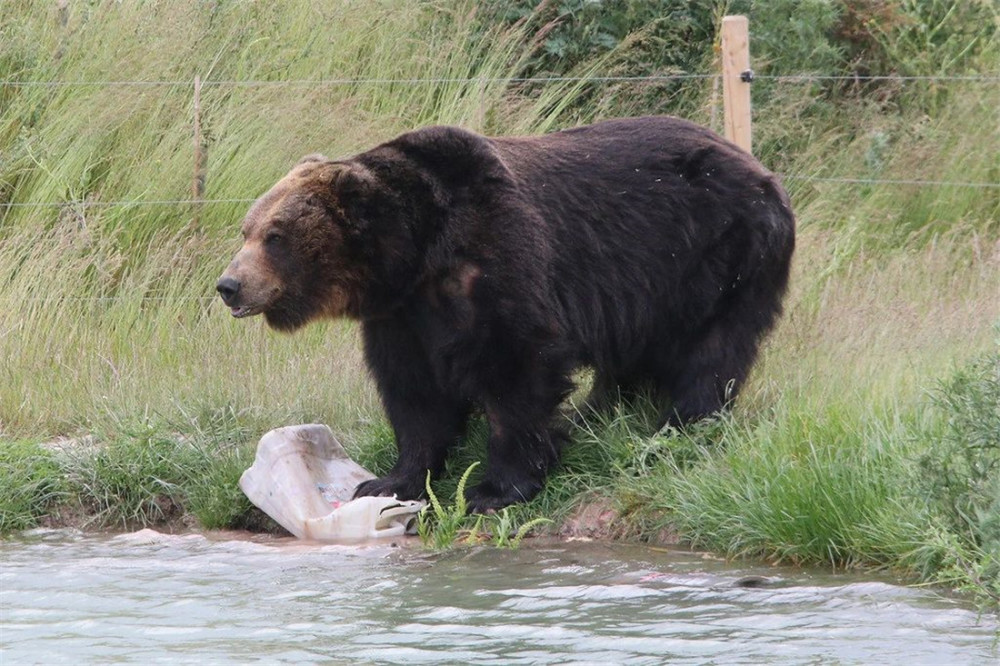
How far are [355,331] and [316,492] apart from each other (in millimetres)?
1948

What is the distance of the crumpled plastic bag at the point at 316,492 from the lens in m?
6.93

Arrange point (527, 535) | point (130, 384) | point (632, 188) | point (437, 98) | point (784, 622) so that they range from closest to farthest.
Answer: point (784, 622), point (527, 535), point (632, 188), point (130, 384), point (437, 98)

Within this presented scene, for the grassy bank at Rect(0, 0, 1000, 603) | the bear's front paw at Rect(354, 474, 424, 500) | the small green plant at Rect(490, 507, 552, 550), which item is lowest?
the small green plant at Rect(490, 507, 552, 550)

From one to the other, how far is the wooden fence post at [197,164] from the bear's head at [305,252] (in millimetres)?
3897

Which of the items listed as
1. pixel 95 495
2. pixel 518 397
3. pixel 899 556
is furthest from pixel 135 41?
pixel 899 556

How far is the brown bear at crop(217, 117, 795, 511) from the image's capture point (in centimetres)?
685

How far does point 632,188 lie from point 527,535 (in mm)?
1727

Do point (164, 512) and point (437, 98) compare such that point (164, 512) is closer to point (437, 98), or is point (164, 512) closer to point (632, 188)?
point (632, 188)

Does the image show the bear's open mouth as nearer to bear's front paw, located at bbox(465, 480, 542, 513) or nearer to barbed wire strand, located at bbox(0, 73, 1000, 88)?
bear's front paw, located at bbox(465, 480, 542, 513)

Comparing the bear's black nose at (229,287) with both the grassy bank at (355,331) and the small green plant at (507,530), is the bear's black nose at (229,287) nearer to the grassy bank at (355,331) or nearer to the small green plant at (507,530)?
the grassy bank at (355,331)

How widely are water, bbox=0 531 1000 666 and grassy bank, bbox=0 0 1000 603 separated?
0.30 metres

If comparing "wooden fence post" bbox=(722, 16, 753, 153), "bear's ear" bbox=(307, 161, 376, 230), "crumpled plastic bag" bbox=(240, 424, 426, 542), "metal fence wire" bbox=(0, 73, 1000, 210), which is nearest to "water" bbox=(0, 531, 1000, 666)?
"crumpled plastic bag" bbox=(240, 424, 426, 542)

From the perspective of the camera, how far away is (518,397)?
272 inches

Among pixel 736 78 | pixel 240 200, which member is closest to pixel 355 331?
pixel 240 200
